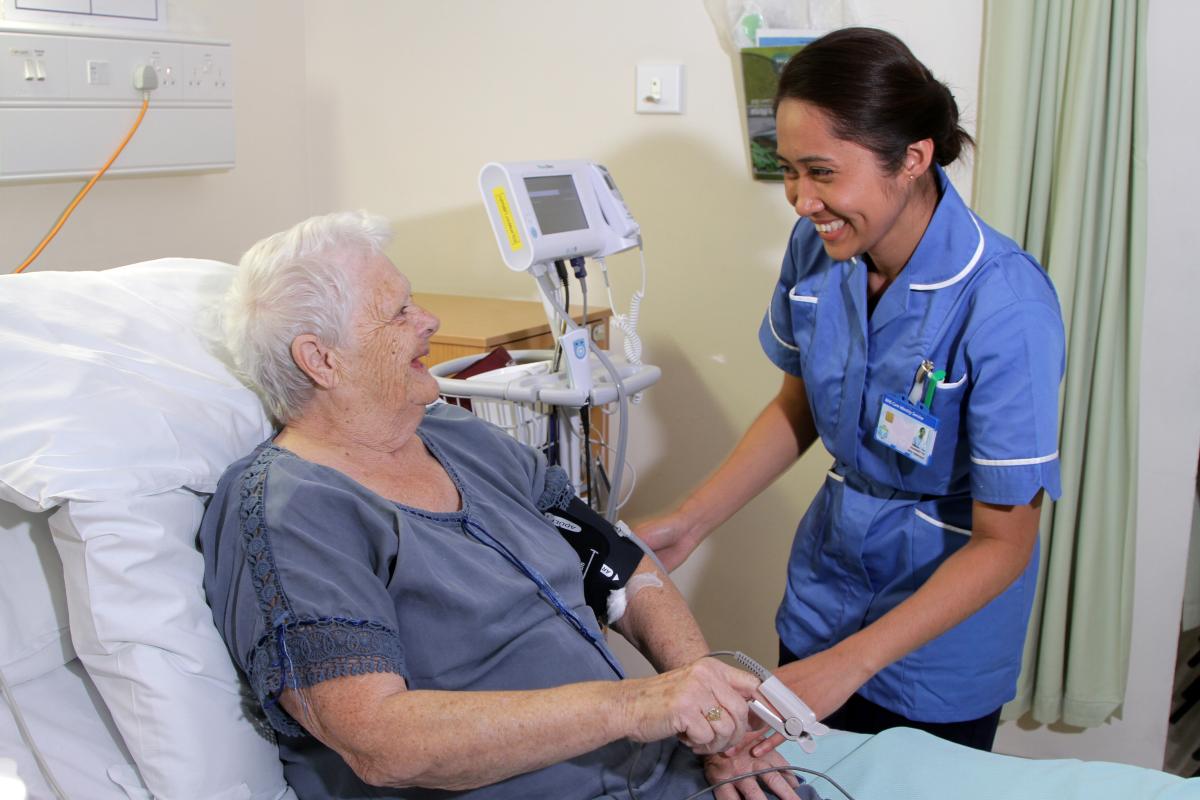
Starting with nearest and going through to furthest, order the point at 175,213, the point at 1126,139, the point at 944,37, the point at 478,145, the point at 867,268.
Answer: the point at 867,268 → the point at 1126,139 → the point at 944,37 → the point at 175,213 → the point at 478,145

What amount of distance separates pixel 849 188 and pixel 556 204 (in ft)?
2.25

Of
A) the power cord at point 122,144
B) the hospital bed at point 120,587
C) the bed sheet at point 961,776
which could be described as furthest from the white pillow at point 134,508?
the power cord at point 122,144

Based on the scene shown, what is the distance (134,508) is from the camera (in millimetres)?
1341

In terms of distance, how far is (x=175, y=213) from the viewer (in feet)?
8.57

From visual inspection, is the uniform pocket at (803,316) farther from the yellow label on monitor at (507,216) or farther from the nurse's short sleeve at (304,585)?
the nurse's short sleeve at (304,585)

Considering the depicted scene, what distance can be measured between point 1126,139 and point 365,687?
1.80 meters

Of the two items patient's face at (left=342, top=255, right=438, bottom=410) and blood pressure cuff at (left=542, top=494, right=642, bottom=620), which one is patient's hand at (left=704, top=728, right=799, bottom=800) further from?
patient's face at (left=342, top=255, right=438, bottom=410)

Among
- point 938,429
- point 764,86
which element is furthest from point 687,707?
point 764,86

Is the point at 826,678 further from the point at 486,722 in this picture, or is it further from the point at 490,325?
the point at 490,325

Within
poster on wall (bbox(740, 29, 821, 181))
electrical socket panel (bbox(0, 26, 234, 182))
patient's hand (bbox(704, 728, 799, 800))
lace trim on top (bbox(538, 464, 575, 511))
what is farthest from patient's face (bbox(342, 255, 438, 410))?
poster on wall (bbox(740, 29, 821, 181))

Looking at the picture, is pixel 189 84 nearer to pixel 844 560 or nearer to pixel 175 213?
pixel 175 213

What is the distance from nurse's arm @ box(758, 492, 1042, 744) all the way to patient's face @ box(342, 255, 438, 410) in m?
0.62

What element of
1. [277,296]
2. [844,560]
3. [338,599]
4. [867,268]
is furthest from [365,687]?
[867,268]

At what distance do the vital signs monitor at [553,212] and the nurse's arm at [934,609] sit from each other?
866mm
